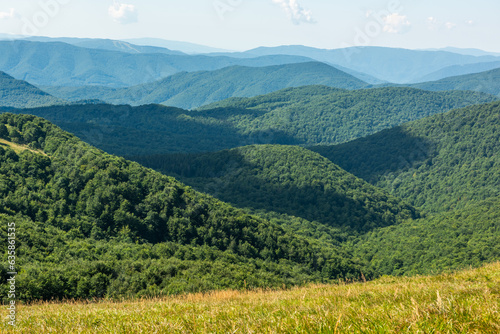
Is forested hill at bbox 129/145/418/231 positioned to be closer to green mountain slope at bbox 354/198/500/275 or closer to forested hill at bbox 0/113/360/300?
green mountain slope at bbox 354/198/500/275

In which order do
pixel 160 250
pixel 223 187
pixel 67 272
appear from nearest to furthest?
1. pixel 67 272
2. pixel 160 250
3. pixel 223 187

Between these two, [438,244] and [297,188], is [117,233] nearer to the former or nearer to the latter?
[438,244]

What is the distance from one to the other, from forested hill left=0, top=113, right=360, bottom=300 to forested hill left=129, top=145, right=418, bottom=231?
2788 inches

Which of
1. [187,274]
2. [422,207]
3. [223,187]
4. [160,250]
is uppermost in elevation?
[187,274]

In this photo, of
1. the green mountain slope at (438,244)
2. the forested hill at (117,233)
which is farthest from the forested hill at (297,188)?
the forested hill at (117,233)

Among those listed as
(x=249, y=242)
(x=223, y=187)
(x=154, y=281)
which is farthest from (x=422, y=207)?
(x=154, y=281)

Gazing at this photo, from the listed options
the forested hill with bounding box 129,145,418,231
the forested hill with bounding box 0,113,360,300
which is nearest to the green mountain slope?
the forested hill with bounding box 129,145,418,231

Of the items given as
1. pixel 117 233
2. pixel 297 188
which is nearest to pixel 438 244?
pixel 297 188

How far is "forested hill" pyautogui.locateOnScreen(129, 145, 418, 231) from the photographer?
158 metres

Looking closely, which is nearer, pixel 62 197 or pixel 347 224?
pixel 62 197

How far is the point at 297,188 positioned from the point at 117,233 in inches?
4856

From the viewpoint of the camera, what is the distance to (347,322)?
5.46m

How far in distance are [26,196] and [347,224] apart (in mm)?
126066

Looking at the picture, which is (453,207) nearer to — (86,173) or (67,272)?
(86,173)
